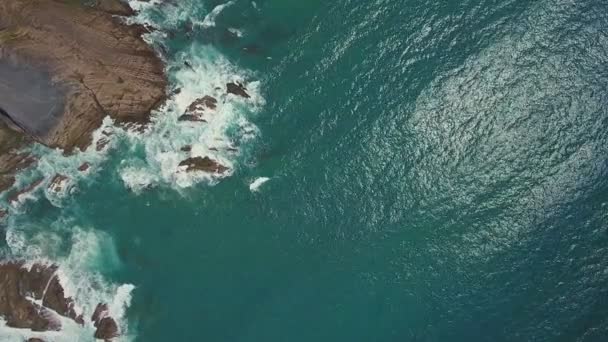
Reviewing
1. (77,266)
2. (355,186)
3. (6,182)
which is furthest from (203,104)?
(6,182)

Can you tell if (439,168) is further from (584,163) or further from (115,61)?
(115,61)

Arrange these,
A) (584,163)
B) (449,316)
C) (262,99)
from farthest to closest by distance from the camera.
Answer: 1. (262,99)
2. (584,163)
3. (449,316)

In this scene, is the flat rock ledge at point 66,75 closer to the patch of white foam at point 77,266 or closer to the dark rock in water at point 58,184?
the dark rock in water at point 58,184

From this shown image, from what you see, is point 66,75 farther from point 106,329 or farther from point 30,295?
point 106,329

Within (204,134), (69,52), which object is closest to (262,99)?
(204,134)

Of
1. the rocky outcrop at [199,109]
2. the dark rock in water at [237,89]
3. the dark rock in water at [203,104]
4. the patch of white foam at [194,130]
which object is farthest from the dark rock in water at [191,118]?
the dark rock in water at [237,89]
